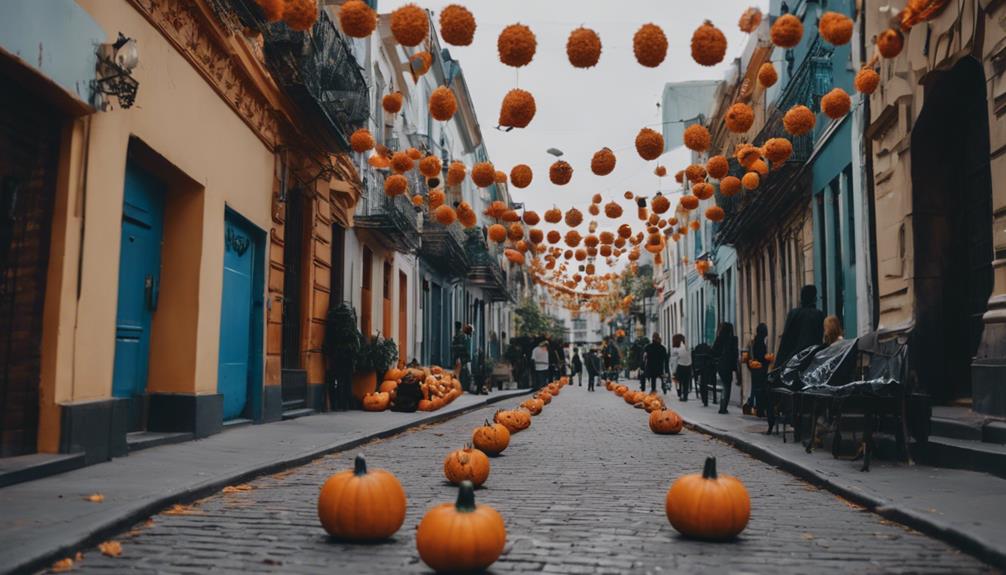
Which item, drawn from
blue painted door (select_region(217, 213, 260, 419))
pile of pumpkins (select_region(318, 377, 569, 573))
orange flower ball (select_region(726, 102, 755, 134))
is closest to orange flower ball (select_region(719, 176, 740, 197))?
orange flower ball (select_region(726, 102, 755, 134))

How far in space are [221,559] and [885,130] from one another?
10685mm

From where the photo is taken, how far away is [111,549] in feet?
15.3

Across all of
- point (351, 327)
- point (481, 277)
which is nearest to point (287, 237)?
point (351, 327)

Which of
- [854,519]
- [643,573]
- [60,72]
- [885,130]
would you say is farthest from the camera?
[885,130]

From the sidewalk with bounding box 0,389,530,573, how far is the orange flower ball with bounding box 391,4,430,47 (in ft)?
13.4

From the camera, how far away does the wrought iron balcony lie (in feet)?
63.8

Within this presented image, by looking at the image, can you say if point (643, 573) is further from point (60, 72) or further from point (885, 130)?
point (885, 130)

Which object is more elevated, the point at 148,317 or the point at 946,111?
the point at 946,111

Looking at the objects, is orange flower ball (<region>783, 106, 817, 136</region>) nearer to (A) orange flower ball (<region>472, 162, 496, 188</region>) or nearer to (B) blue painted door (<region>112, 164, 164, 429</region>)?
(A) orange flower ball (<region>472, 162, 496, 188</region>)

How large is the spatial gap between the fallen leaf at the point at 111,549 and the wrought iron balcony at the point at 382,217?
1469cm

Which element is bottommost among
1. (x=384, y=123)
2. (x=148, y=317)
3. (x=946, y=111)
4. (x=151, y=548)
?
(x=151, y=548)

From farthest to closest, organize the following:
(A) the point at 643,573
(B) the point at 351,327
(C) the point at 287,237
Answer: (B) the point at 351,327
(C) the point at 287,237
(A) the point at 643,573

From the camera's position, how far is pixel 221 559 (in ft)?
14.8

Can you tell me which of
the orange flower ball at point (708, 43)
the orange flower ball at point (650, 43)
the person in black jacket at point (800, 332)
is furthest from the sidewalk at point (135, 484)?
the person in black jacket at point (800, 332)
